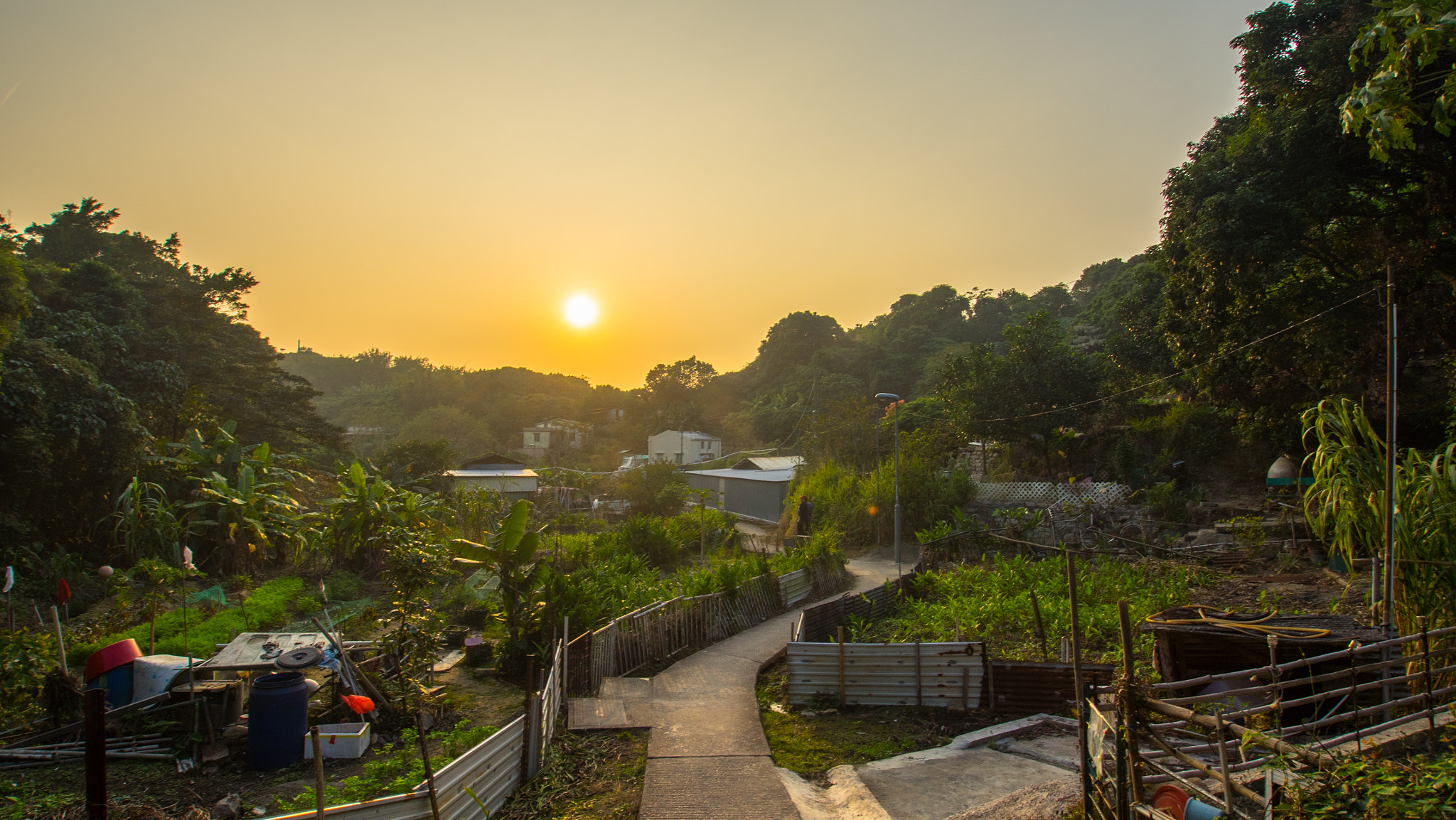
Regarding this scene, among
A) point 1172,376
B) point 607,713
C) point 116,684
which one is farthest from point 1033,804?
point 1172,376

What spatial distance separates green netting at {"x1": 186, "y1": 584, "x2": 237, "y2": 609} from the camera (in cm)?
1407

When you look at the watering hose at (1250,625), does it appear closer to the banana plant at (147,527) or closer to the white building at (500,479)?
the banana plant at (147,527)

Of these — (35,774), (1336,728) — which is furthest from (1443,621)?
(35,774)

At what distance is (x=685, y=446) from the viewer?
196 feet

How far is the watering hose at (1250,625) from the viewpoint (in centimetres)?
743

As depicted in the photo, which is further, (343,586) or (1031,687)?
(343,586)

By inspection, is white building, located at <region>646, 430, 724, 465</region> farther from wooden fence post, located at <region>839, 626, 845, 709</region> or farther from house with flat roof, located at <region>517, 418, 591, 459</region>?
wooden fence post, located at <region>839, 626, 845, 709</region>

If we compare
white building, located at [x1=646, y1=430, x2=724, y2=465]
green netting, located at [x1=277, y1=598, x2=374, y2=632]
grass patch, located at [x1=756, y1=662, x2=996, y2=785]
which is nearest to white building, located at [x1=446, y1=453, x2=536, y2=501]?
green netting, located at [x1=277, y1=598, x2=374, y2=632]

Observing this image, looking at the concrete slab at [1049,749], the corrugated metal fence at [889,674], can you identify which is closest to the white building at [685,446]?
the corrugated metal fence at [889,674]

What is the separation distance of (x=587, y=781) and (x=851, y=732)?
331 cm

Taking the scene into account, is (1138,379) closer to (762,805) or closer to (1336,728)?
(1336,728)

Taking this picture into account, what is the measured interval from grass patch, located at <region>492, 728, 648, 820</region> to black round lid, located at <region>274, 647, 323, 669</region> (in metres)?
2.76

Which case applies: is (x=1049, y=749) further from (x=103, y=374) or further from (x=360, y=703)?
(x=103, y=374)

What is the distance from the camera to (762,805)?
669 centimetres
